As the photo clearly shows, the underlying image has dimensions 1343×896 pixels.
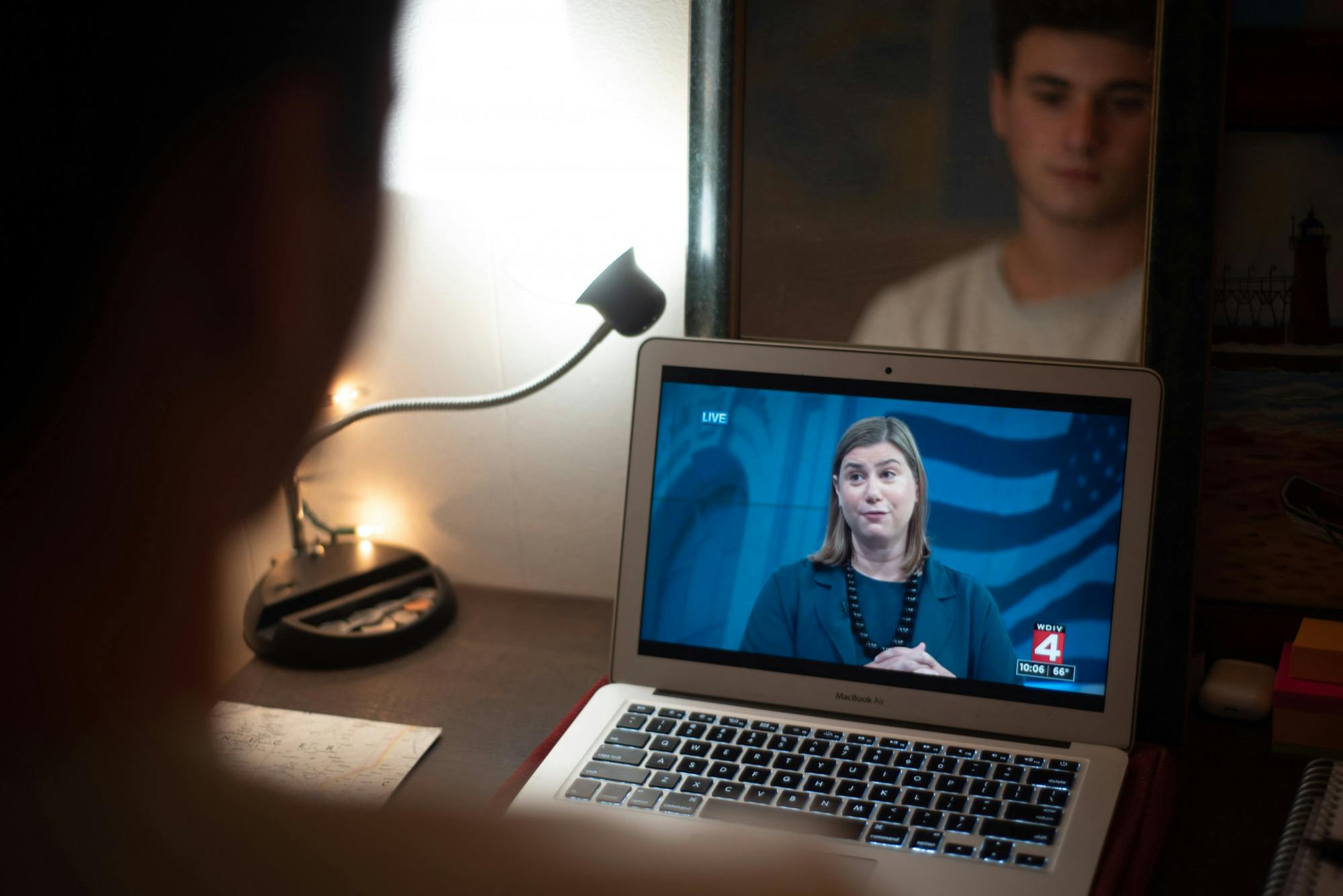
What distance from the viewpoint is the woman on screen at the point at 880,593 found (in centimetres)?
84

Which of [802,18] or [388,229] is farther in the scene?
[388,229]

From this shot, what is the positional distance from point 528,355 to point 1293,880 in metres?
A: 0.85

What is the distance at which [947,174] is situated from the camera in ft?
3.12

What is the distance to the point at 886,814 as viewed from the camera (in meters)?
0.74

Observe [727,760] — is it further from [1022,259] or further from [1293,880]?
[1022,259]

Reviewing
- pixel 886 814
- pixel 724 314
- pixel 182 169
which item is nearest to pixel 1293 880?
pixel 886 814

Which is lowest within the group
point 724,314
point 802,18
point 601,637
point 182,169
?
point 601,637

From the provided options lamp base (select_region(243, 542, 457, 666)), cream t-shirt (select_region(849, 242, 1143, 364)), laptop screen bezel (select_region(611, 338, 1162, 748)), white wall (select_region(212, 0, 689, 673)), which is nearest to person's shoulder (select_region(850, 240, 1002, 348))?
cream t-shirt (select_region(849, 242, 1143, 364))

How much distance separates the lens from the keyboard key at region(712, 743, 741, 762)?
814 mm

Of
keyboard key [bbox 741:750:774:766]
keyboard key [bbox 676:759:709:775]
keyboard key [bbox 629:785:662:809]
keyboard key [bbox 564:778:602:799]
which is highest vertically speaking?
keyboard key [bbox 741:750:774:766]

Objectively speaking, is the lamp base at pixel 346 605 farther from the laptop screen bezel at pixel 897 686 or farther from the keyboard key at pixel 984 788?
the keyboard key at pixel 984 788

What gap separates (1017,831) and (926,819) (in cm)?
6

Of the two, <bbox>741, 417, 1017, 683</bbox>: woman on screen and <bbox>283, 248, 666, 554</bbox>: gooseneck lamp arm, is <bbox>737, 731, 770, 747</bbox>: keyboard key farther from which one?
<bbox>283, 248, 666, 554</bbox>: gooseneck lamp arm

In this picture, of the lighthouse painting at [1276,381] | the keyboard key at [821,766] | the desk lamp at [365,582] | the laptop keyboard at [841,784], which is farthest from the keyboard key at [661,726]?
the lighthouse painting at [1276,381]
